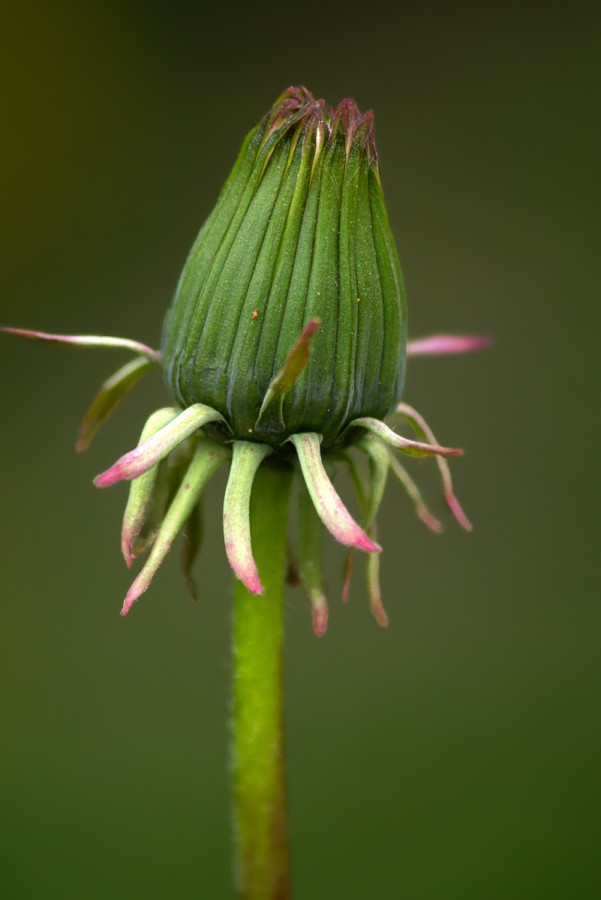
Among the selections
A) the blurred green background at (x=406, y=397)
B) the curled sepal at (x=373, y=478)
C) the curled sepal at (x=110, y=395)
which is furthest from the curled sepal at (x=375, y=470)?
the blurred green background at (x=406, y=397)

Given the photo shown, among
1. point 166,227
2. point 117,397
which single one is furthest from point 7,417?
point 117,397

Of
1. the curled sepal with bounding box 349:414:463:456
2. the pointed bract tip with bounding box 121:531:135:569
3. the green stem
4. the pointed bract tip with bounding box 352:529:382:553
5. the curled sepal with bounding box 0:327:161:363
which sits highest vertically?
the curled sepal with bounding box 0:327:161:363

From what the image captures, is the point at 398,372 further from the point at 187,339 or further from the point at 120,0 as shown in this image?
the point at 120,0

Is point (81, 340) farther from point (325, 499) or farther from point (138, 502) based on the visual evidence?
point (325, 499)

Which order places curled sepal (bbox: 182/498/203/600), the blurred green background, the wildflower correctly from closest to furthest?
the wildflower → curled sepal (bbox: 182/498/203/600) → the blurred green background

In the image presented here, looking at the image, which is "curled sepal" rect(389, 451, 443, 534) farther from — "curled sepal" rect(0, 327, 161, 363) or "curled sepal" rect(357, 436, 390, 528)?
"curled sepal" rect(0, 327, 161, 363)

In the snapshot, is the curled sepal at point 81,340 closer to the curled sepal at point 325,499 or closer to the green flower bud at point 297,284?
the green flower bud at point 297,284

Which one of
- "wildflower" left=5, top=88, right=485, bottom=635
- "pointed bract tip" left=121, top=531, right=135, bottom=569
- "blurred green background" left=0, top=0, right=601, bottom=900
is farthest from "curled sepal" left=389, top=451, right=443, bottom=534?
"blurred green background" left=0, top=0, right=601, bottom=900
